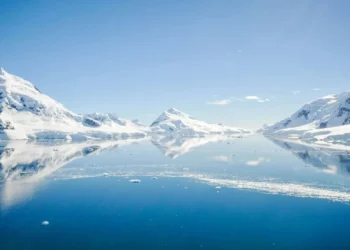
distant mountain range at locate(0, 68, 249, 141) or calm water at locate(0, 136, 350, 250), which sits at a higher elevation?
distant mountain range at locate(0, 68, 249, 141)

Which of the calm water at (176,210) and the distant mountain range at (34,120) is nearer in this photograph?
the calm water at (176,210)

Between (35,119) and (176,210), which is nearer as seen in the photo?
(176,210)

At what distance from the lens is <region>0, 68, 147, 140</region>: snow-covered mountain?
399 feet

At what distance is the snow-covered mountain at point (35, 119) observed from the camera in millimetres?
121500

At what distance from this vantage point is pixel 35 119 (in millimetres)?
148875

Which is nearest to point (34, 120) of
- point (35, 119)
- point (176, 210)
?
point (35, 119)

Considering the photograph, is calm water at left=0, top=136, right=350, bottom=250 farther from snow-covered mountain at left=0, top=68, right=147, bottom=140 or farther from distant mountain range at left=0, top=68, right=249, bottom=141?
snow-covered mountain at left=0, top=68, right=147, bottom=140

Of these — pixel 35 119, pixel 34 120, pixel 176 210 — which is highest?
pixel 35 119

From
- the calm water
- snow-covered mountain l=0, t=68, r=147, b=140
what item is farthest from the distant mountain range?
the calm water

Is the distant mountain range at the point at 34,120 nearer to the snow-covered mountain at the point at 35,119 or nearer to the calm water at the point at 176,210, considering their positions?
the snow-covered mountain at the point at 35,119

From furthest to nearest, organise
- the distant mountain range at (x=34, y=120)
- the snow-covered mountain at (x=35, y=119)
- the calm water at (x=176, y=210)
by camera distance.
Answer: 1. the snow-covered mountain at (x=35, y=119)
2. the distant mountain range at (x=34, y=120)
3. the calm water at (x=176, y=210)

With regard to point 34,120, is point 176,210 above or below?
below

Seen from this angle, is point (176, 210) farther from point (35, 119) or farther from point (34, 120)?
point (35, 119)

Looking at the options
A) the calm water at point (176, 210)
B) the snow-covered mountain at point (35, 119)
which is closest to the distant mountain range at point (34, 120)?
the snow-covered mountain at point (35, 119)
